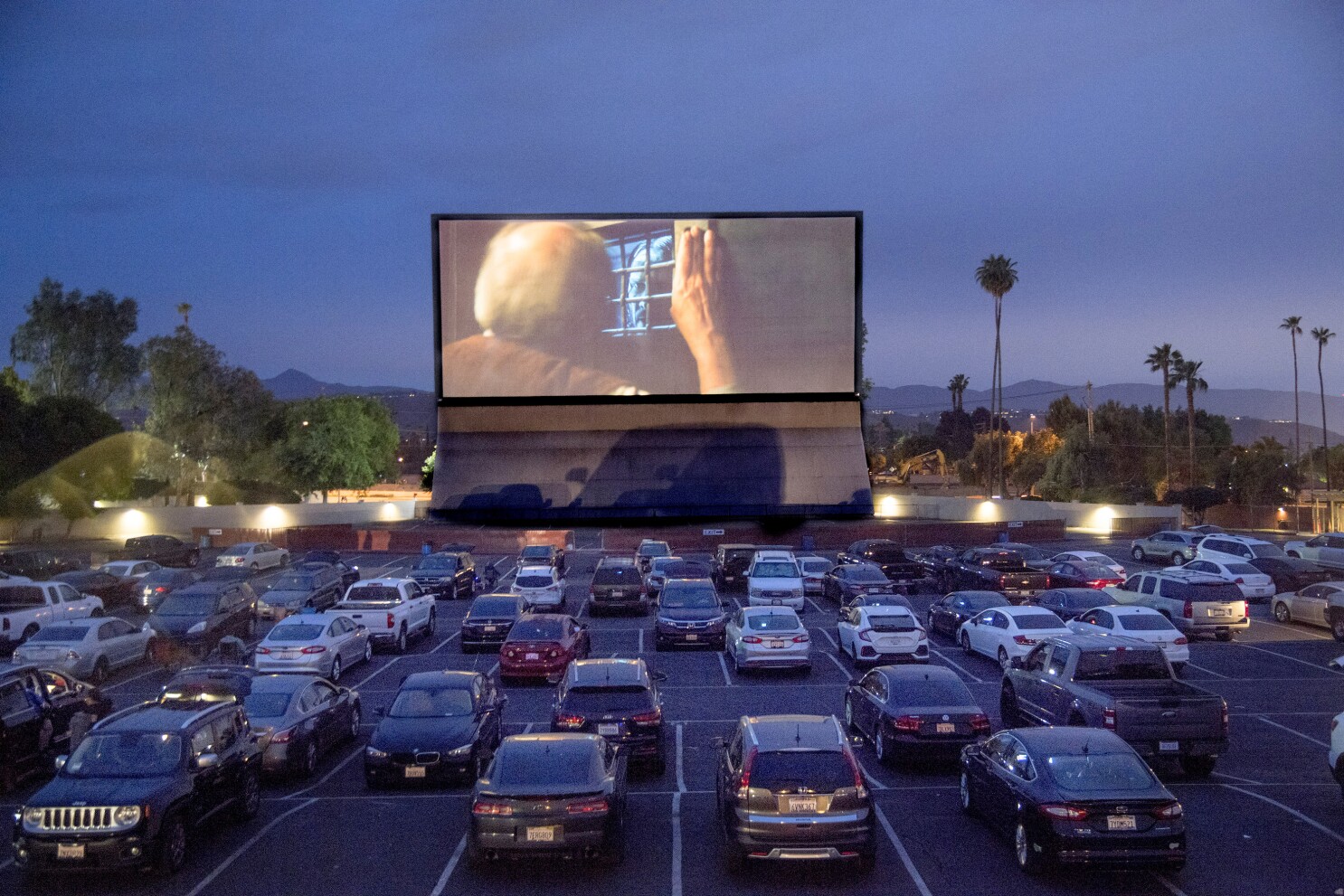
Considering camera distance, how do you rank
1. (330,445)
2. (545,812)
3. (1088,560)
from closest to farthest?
(545,812) < (1088,560) < (330,445)

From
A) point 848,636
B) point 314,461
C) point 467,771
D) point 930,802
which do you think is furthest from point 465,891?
point 314,461

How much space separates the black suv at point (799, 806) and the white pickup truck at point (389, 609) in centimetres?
1378

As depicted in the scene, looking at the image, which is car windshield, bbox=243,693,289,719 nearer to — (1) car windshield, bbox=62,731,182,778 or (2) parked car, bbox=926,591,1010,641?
(1) car windshield, bbox=62,731,182,778

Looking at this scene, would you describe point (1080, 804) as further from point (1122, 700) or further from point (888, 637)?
point (888, 637)

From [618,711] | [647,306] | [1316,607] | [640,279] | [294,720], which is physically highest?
[640,279]

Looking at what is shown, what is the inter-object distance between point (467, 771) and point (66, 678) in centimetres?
644

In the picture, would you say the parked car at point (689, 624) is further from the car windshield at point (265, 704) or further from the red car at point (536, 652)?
the car windshield at point (265, 704)

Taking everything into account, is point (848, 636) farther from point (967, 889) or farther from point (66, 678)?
point (66, 678)

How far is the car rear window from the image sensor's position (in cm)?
936

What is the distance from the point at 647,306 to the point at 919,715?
614 inches

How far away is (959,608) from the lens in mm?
23203

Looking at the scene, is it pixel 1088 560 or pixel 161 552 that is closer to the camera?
pixel 1088 560

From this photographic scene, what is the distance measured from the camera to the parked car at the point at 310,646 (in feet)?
60.1

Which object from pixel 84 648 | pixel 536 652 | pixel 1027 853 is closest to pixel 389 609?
Answer: pixel 536 652
